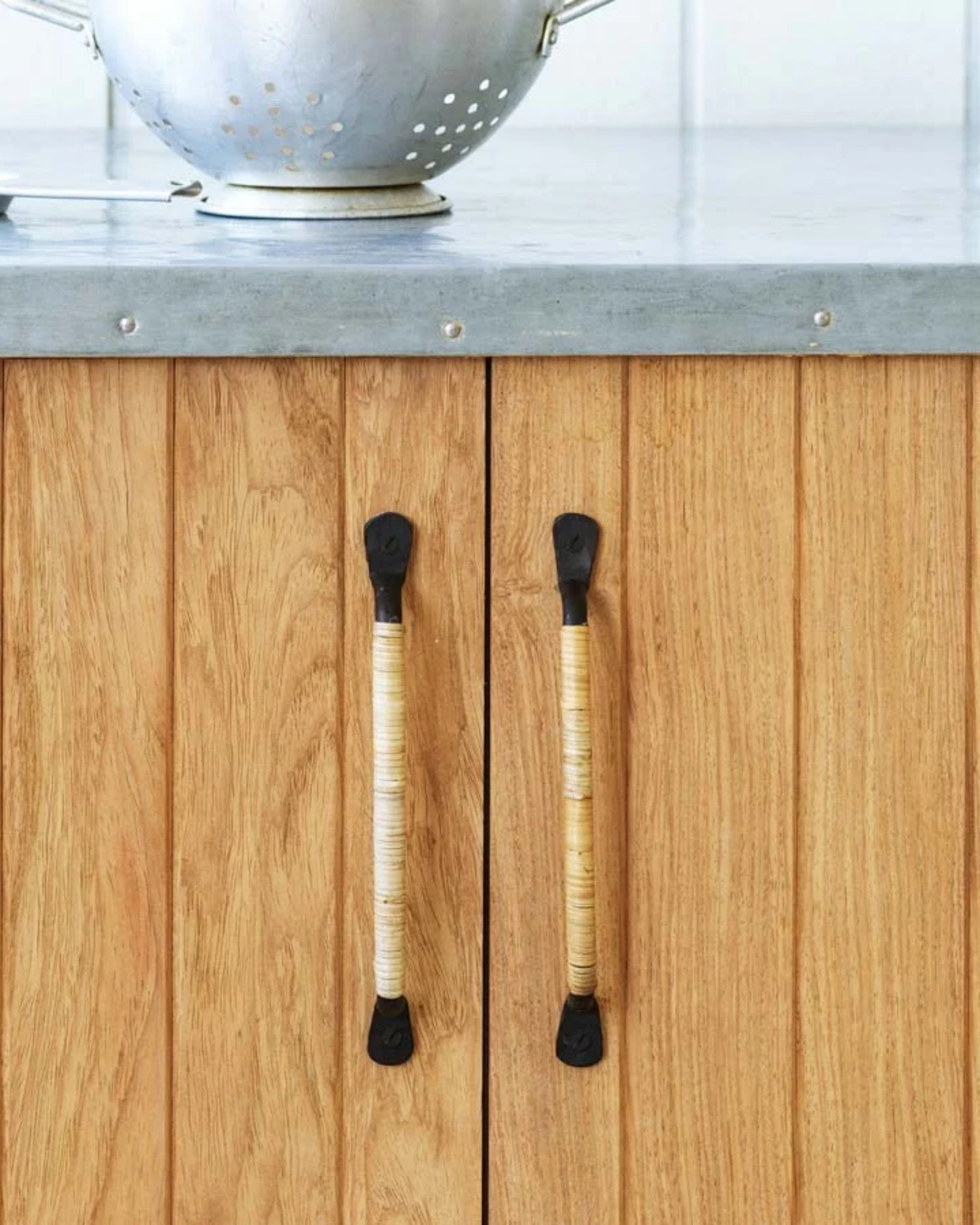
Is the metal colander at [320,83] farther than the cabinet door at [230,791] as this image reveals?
Yes

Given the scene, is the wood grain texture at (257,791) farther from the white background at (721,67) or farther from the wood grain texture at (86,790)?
the white background at (721,67)

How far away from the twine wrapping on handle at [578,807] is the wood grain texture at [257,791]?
113 mm

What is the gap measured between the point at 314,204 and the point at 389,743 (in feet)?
1.25

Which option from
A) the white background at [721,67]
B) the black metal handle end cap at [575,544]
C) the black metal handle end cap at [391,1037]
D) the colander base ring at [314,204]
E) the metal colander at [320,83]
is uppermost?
the white background at [721,67]

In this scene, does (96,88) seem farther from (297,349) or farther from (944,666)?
(944,666)

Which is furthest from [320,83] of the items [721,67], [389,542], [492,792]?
[721,67]

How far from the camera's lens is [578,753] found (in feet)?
2.84

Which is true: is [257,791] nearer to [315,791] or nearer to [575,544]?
[315,791]

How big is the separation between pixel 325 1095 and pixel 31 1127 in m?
0.15

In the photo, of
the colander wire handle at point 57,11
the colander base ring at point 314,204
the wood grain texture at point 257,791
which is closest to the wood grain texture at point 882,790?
the wood grain texture at point 257,791

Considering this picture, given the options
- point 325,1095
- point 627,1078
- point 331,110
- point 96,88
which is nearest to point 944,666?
point 627,1078

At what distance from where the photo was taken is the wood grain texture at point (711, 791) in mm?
868

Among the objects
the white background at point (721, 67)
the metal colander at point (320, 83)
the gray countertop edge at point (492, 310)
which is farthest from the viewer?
the white background at point (721, 67)

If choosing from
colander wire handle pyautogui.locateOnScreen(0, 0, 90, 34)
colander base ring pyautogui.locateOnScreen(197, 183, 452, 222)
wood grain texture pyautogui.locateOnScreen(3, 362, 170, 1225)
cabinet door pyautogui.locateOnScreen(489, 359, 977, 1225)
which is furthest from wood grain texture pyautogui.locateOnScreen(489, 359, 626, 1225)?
colander wire handle pyautogui.locateOnScreen(0, 0, 90, 34)
